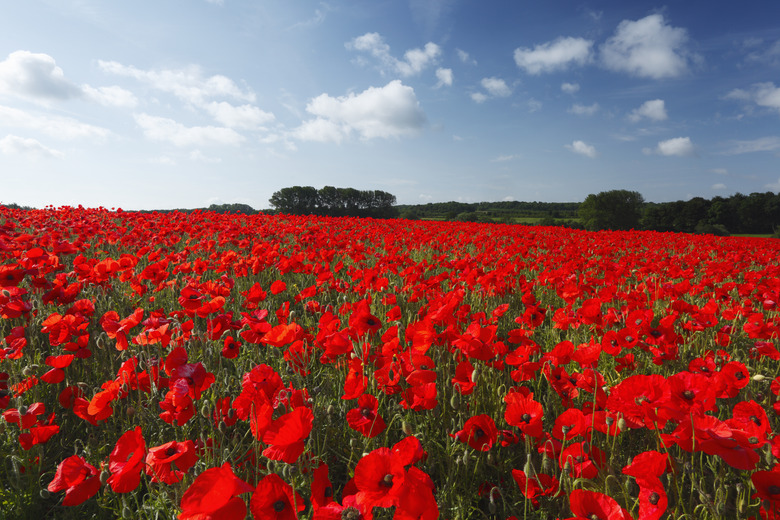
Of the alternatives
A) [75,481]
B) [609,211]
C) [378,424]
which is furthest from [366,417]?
[609,211]

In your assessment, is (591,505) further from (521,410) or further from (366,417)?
(366,417)

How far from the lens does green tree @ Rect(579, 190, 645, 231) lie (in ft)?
173

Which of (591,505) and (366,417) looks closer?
(591,505)

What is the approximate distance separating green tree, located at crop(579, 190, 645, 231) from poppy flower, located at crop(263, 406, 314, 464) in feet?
187

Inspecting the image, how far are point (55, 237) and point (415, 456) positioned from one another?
6.41 meters

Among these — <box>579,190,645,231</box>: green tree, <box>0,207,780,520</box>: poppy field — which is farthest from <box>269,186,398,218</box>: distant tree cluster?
<box>0,207,780,520</box>: poppy field

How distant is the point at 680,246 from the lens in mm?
11039

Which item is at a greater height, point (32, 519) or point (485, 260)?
point (485, 260)

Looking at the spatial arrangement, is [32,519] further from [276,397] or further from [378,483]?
[378,483]

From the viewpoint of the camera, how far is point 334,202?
57.8m

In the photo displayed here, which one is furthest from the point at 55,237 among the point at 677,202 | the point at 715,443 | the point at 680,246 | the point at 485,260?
the point at 677,202

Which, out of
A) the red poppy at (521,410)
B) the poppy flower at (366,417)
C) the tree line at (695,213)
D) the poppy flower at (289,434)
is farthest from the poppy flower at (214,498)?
Result: the tree line at (695,213)

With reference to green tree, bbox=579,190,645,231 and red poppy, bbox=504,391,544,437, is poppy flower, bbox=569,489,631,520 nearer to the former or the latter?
red poppy, bbox=504,391,544,437

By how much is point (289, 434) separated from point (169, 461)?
1.54ft
